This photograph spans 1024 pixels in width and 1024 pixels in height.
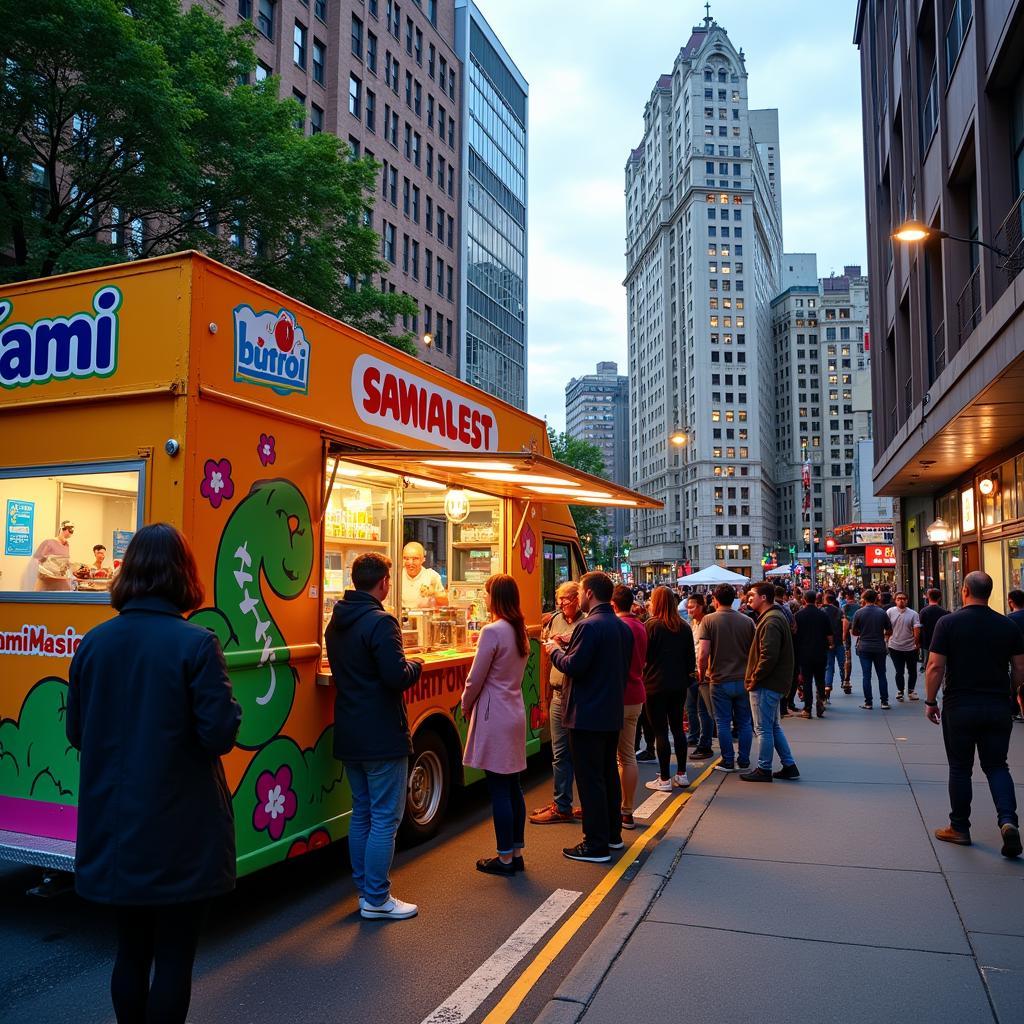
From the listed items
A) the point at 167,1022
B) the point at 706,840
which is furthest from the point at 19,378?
the point at 706,840

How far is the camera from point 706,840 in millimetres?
6586

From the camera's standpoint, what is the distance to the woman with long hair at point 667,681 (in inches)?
328

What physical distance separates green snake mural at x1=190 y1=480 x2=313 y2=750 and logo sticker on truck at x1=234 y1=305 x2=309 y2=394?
2.08 feet

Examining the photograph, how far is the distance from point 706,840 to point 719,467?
12548 cm

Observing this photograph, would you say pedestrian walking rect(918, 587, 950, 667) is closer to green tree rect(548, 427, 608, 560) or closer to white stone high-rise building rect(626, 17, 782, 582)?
green tree rect(548, 427, 608, 560)

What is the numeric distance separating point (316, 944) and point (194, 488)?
2537mm

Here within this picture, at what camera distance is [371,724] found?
501 centimetres

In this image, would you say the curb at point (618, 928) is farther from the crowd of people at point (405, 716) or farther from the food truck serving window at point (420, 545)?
the food truck serving window at point (420, 545)

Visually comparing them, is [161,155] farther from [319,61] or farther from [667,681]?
[319,61]

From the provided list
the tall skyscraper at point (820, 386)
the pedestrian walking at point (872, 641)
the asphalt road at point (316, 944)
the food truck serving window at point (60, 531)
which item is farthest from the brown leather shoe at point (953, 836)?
the tall skyscraper at point (820, 386)

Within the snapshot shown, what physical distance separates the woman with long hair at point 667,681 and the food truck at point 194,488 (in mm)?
2806

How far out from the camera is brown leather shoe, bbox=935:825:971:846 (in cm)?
643

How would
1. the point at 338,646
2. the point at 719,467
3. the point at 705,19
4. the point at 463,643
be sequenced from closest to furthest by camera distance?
the point at 338,646
the point at 463,643
the point at 719,467
the point at 705,19

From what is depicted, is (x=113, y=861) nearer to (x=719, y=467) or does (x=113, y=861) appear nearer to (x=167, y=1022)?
(x=167, y=1022)
